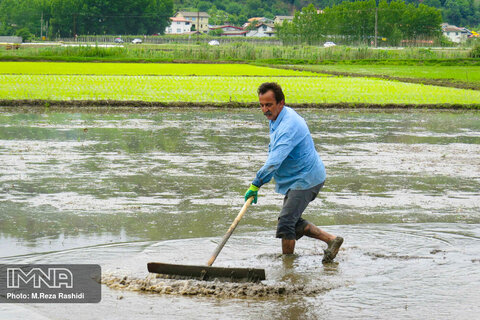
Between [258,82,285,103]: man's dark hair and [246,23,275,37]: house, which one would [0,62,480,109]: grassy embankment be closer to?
[258,82,285,103]: man's dark hair

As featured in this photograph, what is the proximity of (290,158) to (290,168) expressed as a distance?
0.11 meters

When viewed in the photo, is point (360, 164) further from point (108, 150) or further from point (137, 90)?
point (137, 90)

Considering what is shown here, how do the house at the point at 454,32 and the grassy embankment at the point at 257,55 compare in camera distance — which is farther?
the house at the point at 454,32

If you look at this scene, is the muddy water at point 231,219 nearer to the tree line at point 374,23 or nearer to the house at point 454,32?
the tree line at point 374,23

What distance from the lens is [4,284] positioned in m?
6.10

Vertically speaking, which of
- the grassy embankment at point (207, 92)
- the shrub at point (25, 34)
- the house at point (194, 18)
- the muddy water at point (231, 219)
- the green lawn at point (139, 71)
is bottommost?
the muddy water at point (231, 219)

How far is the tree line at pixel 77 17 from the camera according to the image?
458 feet

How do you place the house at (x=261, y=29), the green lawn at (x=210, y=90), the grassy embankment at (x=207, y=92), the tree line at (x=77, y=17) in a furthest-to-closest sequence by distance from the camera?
the house at (x=261, y=29) < the tree line at (x=77, y=17) < the green lawn at (x=210, y=90) < the grassy embankment at (x=207, y=92)

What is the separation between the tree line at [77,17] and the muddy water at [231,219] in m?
121

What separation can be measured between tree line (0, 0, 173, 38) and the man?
421 feet

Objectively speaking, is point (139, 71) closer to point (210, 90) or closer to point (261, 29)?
point (210, 90)

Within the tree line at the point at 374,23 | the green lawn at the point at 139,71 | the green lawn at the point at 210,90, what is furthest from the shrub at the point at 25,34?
the green lawn at the point at 210,90

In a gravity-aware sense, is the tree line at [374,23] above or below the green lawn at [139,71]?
above

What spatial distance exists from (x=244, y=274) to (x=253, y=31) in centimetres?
17698
